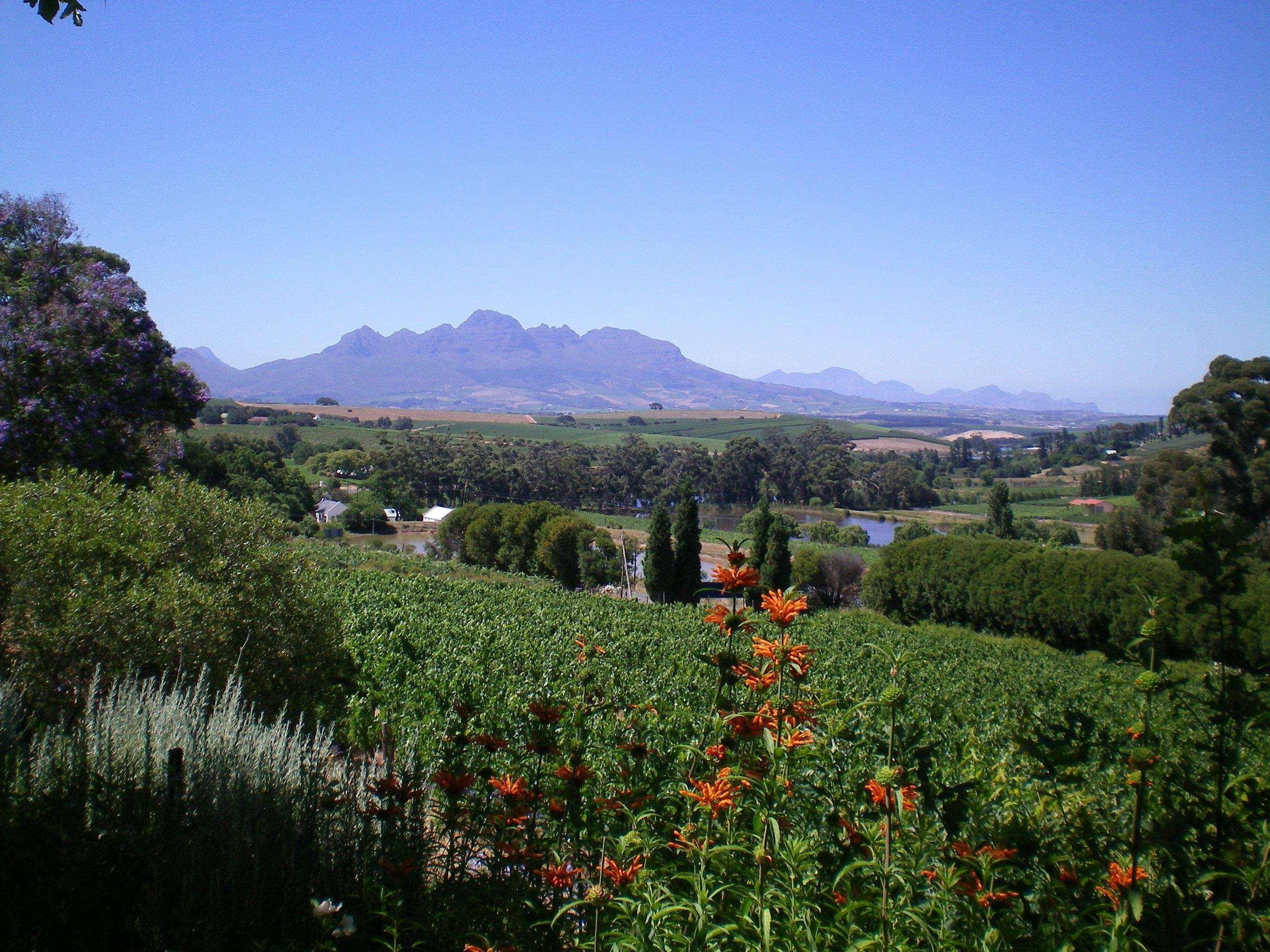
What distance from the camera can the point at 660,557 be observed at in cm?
3353

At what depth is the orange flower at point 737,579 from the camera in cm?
221

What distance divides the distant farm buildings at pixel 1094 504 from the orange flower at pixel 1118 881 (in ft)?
208

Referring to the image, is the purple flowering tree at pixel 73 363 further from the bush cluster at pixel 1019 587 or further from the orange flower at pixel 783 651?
the bush cluster at pixel 1019 587

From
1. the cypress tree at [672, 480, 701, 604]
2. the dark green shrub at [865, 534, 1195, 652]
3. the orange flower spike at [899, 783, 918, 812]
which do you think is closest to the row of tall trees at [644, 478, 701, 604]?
the cypress tree at [672, 480, 701, 604]

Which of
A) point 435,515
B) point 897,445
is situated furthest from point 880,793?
point 897,445

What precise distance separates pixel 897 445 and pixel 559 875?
140m

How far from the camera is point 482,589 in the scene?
1897 centimetres

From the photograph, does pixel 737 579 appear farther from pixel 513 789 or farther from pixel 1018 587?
pixel 1018 587

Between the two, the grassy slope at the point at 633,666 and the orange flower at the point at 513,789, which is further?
the grassy slope at the point at 633,666

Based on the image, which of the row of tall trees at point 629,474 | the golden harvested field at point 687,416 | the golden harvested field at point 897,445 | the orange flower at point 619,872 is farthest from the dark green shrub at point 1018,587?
the golden harvested field at point 687,416

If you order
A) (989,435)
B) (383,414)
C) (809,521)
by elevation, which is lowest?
(809,521)

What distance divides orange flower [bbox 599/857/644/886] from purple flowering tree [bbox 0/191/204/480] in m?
11.5

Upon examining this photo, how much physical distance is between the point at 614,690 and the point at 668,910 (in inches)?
295

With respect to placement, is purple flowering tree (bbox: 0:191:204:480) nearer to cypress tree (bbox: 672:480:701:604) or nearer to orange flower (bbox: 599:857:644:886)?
orange flower (bbox: 599:857:644:886)
